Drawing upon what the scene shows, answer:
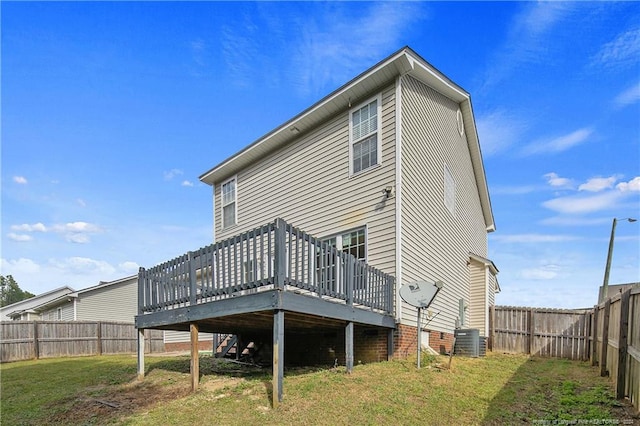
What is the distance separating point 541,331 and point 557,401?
755 centimetres

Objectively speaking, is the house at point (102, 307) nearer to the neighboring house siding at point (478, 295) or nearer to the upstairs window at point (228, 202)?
the upstairs window at point (228, 202)

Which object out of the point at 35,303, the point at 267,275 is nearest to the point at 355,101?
the point at 267,275

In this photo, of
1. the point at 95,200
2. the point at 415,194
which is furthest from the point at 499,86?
the point at 95,200

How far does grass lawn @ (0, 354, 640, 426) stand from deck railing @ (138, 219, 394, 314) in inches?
58.3

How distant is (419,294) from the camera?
27.8ft

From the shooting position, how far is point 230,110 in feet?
46.4

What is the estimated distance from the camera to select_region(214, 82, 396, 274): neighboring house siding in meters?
9.61

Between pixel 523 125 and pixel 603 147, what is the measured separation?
2521mm

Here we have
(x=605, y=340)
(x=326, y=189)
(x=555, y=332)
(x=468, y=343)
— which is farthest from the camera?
(x=555, y=332)

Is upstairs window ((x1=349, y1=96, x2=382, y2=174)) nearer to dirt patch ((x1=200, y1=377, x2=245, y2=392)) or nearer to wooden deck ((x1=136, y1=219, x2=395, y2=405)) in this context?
wooden deck ((x1=136, y1=219, x2=395, y2=405))

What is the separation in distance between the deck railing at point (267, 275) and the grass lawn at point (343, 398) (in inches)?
58.3

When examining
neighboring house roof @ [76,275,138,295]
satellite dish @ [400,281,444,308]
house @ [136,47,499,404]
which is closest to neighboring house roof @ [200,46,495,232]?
house @ [136,47,499,404]

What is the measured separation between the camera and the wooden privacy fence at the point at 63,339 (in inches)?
644

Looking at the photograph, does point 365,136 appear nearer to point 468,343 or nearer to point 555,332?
point 468,343
